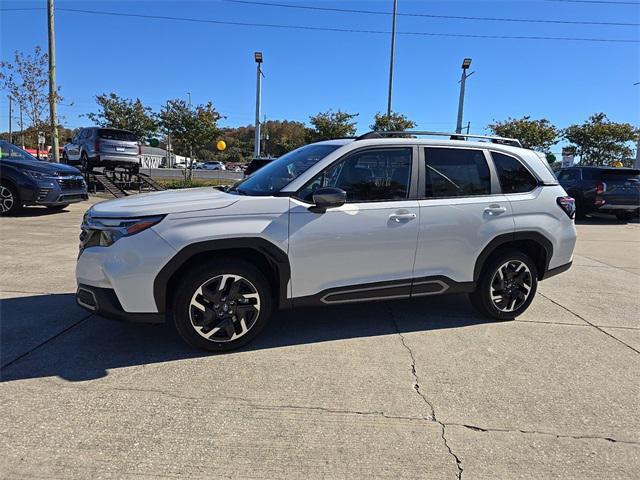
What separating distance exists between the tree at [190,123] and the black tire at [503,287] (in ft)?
69.6

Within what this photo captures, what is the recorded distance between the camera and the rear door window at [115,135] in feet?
55.2

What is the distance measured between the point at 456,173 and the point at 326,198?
1.56m

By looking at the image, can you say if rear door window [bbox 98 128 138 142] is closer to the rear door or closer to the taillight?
the rear door

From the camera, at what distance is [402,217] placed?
4.08 meters

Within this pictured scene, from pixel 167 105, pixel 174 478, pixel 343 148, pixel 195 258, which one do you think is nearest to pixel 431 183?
pixel 343 148

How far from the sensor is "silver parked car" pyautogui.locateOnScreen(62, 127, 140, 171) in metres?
16.8

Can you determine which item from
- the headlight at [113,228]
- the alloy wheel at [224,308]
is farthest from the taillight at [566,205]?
the headlight at [113,228]

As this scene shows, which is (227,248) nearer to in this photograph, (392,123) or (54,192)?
(54,192)

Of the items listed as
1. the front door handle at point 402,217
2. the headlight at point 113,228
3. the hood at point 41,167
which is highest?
the hood at point 41,167

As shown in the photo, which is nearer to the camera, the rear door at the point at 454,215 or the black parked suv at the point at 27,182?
the rear door at the point at 454,215

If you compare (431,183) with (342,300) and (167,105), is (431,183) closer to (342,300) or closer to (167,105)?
(342,300)

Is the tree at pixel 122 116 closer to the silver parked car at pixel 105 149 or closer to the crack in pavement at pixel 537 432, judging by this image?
the silver parked car at pixel 105 149

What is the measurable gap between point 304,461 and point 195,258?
1833 millimetres

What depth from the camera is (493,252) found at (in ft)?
15.2
